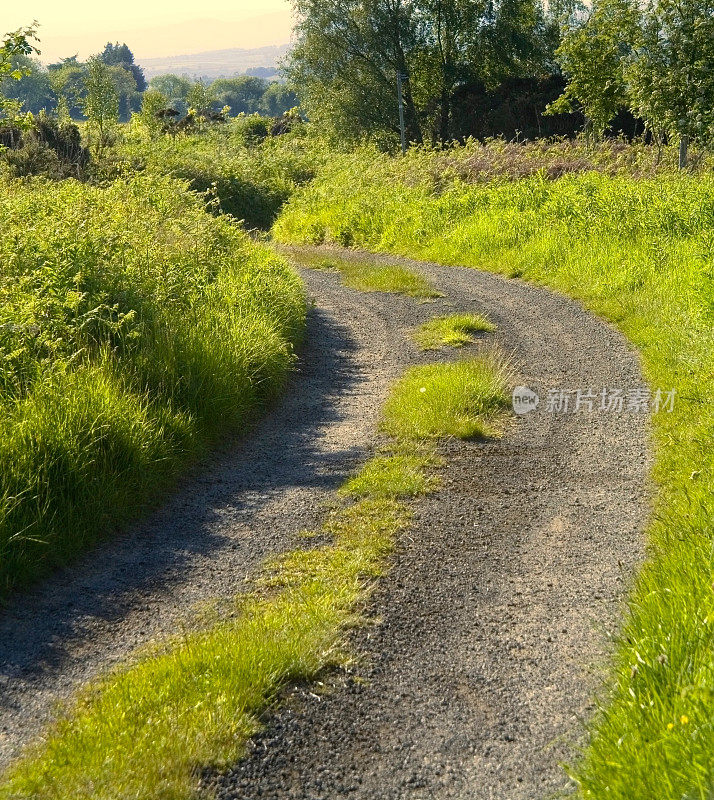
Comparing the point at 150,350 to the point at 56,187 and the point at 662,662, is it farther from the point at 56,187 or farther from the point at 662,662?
the point at 56,187

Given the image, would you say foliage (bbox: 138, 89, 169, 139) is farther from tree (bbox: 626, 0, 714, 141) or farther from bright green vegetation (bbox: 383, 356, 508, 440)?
bright green vegetation (bbox: 383, 356, 508, 440)

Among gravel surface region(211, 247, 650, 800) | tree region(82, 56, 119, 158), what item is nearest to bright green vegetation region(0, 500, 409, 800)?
gravel surface region(211, 247, 650, 800)

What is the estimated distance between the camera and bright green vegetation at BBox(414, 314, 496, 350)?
1212 cm

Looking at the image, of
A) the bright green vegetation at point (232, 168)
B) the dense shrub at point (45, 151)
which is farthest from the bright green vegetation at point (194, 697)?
the bright green vegetation at point (232, 168)

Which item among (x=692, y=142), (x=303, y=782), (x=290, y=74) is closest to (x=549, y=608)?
(x=303, y=782)

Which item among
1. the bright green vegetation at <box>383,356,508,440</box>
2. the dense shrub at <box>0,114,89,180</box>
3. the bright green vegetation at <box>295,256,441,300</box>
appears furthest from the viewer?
the dense shrub at <box>0,114,89,180</box>

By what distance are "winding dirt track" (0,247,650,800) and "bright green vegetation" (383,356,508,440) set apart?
0.94 ft

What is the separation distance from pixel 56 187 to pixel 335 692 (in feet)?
49.7

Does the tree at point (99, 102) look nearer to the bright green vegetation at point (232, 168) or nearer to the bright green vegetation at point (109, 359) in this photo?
the bright green vegetation at point (232, 168)

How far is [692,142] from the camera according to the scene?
2892cm

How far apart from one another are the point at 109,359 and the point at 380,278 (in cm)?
1044

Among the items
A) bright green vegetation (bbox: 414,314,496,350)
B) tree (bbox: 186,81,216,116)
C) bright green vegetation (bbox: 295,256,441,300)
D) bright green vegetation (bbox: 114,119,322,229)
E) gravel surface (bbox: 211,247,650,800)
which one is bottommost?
gravel surface (bbox: 211,247,650,800)

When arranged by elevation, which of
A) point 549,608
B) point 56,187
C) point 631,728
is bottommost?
point 549,608

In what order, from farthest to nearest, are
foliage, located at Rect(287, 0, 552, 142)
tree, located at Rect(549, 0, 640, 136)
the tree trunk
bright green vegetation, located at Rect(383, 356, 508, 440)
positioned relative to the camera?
the tree trunk → foliage, located at Rect(287, 0, 552, 142) → tree, located at Rect(549, 0, 640, 136) → bright green vegetation, located at Rect(383, 356, 508, 440)
